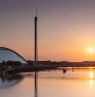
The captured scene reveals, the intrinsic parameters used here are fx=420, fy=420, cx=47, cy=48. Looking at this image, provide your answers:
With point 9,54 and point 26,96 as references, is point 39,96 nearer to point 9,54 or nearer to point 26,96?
point 26,96

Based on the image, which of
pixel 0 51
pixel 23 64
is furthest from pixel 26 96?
pixel 23 64

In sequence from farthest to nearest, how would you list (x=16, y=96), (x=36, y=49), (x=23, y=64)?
(x=23, y=64) → (x=36, y=49) → (x=16, y=96)

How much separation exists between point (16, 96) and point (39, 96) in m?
1.47

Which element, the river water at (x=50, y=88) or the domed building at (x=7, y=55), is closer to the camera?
the river water at (x=50, y=88)

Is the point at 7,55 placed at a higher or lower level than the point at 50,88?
higher

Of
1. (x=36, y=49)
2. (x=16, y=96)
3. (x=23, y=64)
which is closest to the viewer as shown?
(x=16, y=96)

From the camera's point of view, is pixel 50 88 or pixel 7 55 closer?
pixel 50 88

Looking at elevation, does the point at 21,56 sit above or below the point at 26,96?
above

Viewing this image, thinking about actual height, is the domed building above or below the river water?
above

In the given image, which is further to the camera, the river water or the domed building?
the domed building

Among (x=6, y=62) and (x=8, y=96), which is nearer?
(x=8, y=96)

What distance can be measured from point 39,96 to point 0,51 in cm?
7944

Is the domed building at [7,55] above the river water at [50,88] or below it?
above

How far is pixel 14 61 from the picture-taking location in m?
105
